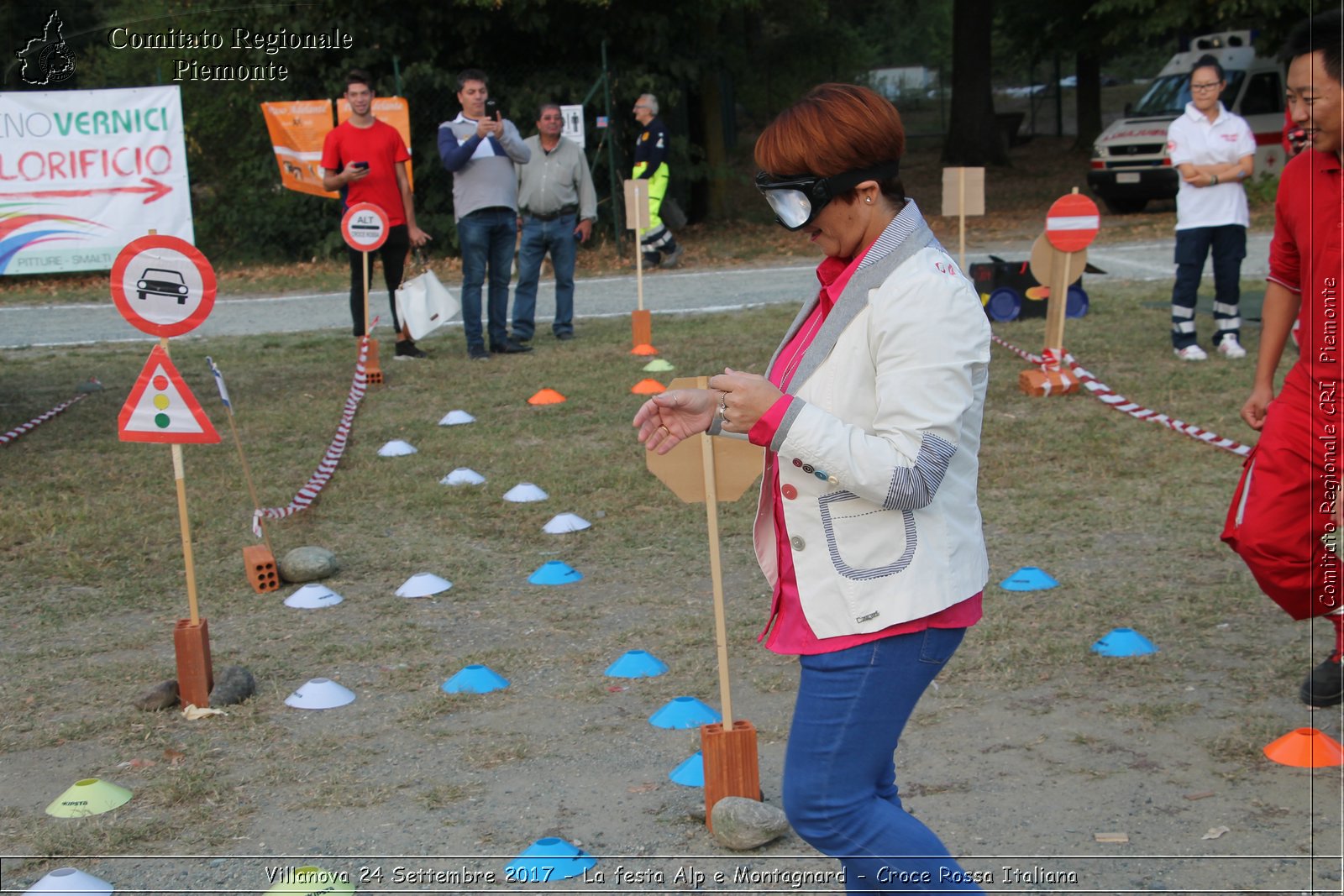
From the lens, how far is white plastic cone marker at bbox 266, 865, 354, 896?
3516 mm

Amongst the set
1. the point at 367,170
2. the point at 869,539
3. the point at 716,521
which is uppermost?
the point at 367,170

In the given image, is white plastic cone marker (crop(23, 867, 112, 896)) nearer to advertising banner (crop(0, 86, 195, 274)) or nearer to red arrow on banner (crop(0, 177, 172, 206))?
advertising banner (crop(0, 86, 195, 274))

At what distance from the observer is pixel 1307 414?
399 cm

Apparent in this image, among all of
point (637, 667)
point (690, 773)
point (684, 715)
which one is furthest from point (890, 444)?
point (637, 667)

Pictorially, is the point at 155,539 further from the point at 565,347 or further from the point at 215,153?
the point at 215,153

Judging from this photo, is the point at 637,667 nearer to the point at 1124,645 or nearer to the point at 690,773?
the point at 690,773

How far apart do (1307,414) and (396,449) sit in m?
5.94

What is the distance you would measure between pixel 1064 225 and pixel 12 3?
31.0 ft

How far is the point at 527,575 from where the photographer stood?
633 cm

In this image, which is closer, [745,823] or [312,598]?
[745,823]

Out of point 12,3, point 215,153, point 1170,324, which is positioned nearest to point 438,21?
point 215,153

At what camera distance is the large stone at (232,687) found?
479 cm

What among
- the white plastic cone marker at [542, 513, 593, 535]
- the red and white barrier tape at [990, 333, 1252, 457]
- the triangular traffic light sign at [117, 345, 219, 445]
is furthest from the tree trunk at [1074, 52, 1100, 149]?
the triangular traffic light sign at [117, 345, 219, 445]

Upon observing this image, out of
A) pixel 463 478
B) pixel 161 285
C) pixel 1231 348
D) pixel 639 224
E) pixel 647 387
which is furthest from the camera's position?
pixel 639 224
